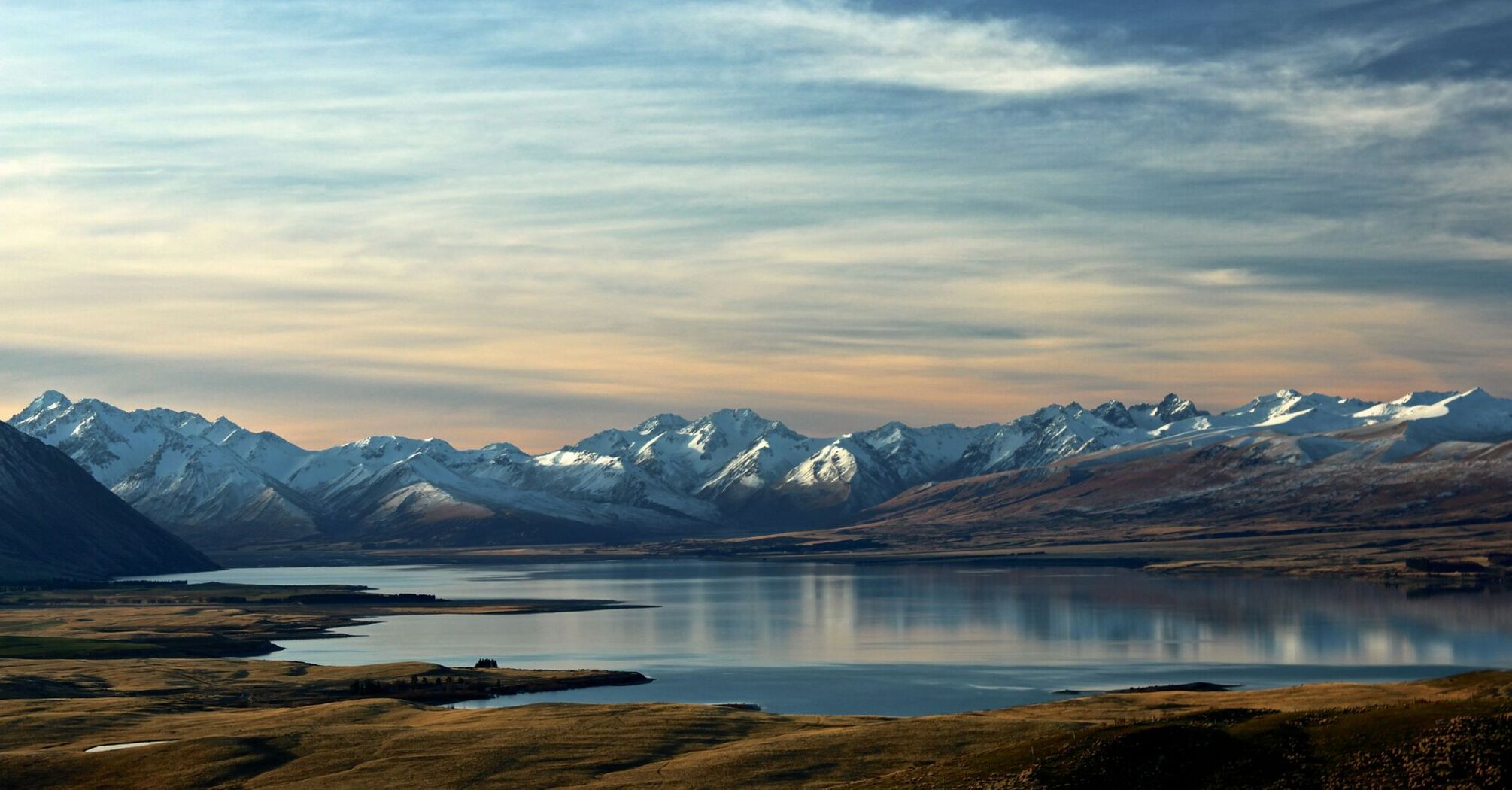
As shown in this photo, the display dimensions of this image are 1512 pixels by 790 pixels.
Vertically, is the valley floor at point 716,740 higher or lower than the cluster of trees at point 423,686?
higher

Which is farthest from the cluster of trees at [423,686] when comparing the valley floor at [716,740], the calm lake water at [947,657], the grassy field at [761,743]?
the grassy field at [761,743]

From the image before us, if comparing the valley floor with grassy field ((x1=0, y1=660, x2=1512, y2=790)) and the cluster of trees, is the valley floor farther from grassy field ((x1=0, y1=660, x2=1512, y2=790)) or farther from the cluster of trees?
the cluster of trees

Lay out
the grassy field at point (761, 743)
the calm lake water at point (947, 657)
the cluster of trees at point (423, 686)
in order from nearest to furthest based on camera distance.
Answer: the grassy field at point (761, 743) < the cluster of trees at point (423, 686) < the calm lake water at point (947, 657)

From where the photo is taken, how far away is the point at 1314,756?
60.2 meters

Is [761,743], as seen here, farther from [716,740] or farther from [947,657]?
[947,657]

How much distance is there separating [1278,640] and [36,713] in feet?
413

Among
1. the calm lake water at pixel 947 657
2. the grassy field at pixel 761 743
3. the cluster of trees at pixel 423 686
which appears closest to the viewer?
the grassy field at pixel 761 743

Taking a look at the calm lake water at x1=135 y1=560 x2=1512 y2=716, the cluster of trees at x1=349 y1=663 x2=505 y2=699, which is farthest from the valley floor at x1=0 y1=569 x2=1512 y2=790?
the calm lake water at x1=135 y1=560 x2=1512 y2=716

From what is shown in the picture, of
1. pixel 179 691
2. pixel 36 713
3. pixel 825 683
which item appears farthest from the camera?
pixel 825 683

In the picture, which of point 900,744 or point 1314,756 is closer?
point 1314,756

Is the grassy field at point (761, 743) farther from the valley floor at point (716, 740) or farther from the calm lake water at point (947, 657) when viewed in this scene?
the calm lake water at point (947, 657)

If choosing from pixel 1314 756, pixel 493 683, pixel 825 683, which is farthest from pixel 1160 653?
pixel 1314 756

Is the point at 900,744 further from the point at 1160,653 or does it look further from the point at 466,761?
the point at 1160,653

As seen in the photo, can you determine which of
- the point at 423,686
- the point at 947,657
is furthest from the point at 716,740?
the point at 947,657
